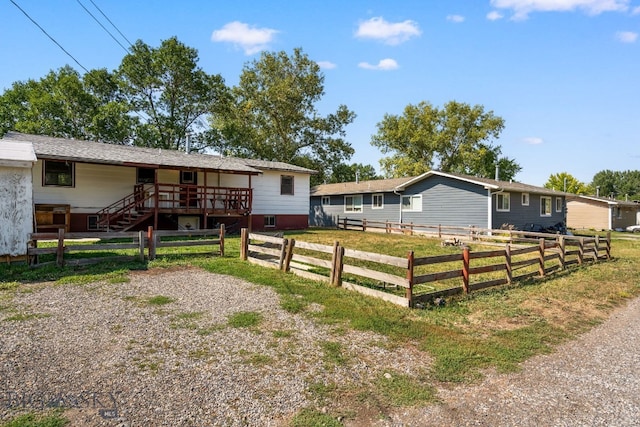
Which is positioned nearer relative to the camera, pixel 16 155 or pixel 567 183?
pixel 16 155

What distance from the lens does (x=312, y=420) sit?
3.38 m

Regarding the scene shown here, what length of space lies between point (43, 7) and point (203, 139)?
94.9 feet

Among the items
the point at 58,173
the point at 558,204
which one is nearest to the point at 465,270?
the point at 58,173

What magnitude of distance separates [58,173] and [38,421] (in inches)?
633

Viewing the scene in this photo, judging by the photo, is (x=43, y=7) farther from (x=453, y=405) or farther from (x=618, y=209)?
(x=618, y=209)

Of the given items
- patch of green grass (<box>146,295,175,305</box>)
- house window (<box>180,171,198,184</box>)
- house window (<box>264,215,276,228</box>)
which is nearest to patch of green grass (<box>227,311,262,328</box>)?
patch of green grass (<box>146,295,175,305</box>)

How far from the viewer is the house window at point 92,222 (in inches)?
665

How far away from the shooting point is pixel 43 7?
10133 mm

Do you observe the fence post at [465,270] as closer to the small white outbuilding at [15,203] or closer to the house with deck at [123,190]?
the small white outbuilding at [15,203]

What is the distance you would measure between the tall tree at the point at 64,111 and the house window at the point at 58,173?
18.8m

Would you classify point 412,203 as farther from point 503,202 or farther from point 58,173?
point 58,173

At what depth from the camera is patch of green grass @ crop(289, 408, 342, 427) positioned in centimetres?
331

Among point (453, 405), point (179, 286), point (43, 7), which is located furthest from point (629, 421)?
point (43, 7)

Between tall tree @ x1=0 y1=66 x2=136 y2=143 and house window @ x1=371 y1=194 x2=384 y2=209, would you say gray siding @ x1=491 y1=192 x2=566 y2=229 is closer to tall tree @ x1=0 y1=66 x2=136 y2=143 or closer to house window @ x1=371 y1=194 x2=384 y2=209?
house window @ x1=371 y1=194 x2=384 y2=209
